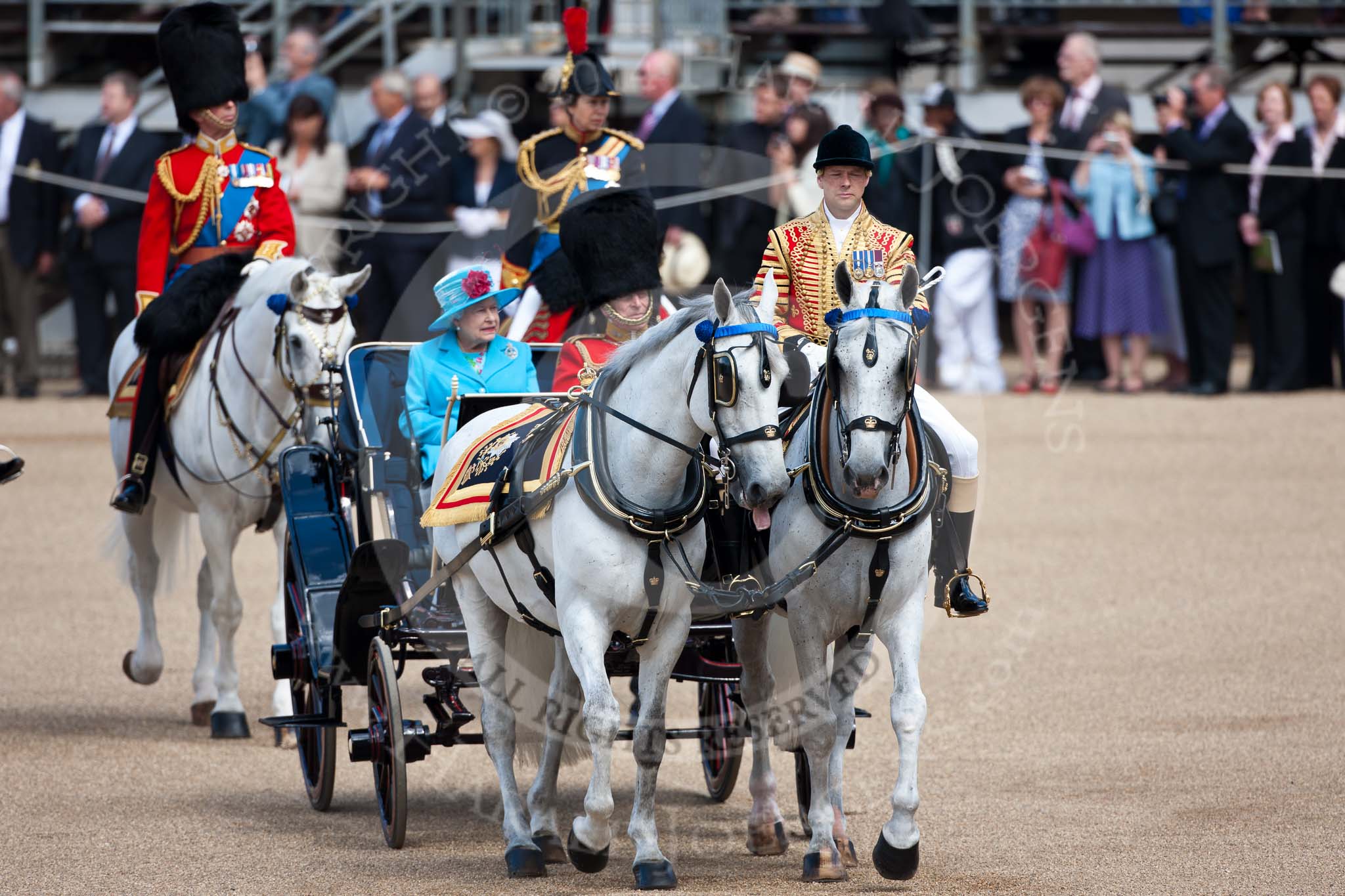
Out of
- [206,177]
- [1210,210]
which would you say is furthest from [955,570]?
[1210,210]

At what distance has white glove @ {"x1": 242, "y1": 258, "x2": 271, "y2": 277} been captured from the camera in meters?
7.09

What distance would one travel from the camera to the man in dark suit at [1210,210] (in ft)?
46.1

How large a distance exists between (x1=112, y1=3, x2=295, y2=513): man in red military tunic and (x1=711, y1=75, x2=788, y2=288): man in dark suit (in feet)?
→ 22.5

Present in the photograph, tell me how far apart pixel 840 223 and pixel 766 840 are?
1718mm

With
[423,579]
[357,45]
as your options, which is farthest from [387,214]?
[423,579]

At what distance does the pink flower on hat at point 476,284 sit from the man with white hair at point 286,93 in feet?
27.9

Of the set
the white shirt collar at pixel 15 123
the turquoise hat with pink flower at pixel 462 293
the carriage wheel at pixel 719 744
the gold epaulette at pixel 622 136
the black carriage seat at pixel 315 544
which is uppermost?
the gold epaulette at pixel 622 136

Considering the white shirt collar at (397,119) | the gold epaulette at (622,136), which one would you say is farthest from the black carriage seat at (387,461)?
the white shirt collar at (397,119)

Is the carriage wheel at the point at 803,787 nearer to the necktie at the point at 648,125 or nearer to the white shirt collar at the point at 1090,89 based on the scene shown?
the necktie at the point at 648,125

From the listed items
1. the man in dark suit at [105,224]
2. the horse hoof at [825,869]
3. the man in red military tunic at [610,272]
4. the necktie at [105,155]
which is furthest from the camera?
the necktie at [105,155]

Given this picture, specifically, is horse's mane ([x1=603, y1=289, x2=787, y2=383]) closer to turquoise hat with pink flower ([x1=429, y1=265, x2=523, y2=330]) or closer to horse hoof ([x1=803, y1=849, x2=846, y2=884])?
turquoise hat with pink flower ([x1=429, y1=265, x2=523, y2=330])

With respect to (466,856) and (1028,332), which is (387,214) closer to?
(1028,332)

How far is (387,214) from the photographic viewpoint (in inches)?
575

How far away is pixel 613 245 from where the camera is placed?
607 centimetres
